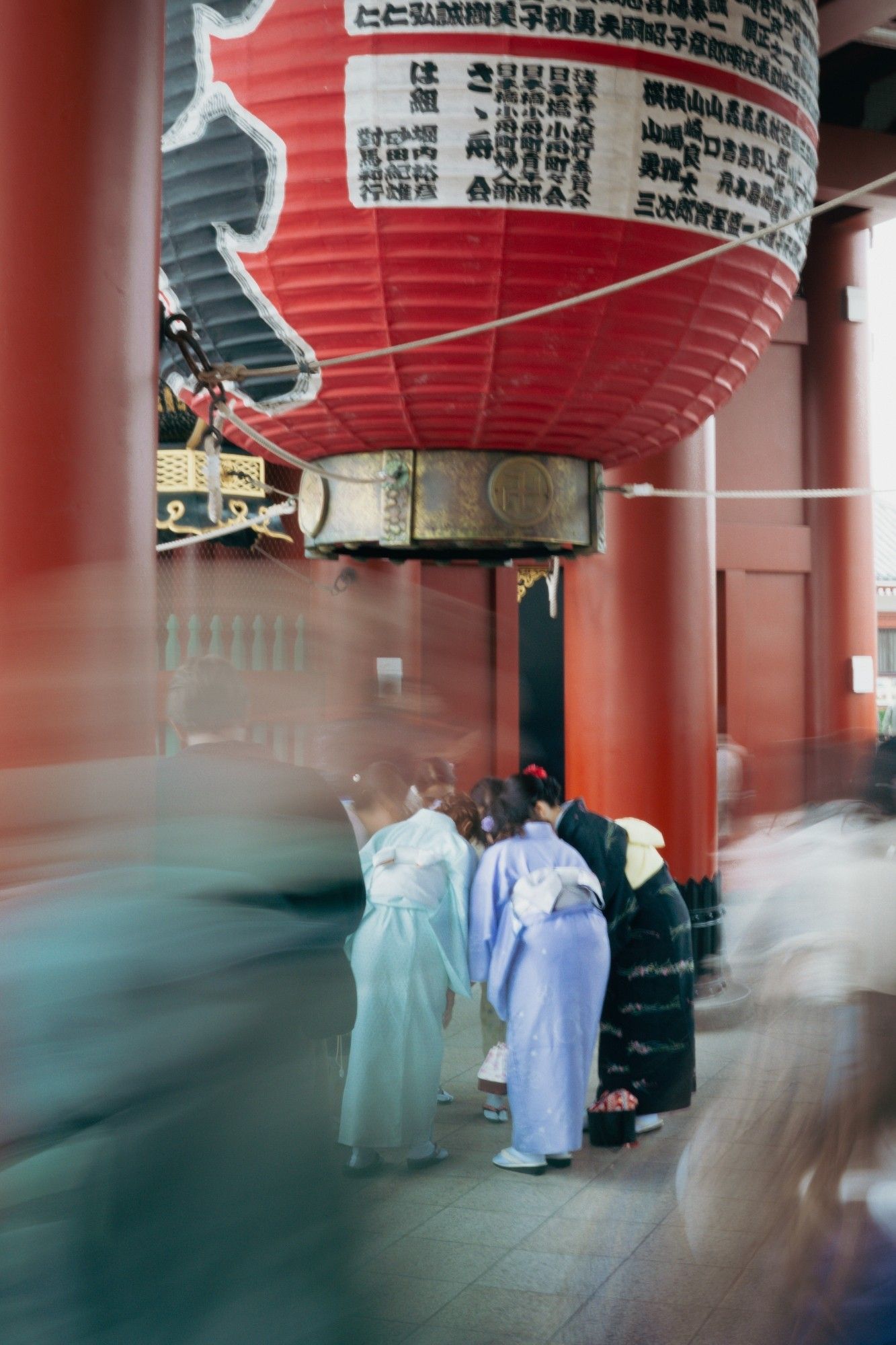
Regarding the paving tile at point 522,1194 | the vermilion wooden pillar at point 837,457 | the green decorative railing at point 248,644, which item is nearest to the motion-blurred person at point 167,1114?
the paving tile at point 522,1194

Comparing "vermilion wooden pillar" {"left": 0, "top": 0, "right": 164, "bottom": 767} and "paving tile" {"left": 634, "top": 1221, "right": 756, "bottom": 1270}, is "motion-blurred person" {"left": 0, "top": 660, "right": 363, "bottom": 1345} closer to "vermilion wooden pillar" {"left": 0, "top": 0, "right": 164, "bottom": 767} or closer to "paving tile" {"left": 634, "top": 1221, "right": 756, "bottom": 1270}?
"vermilion wooden pillar" {"left": 0, "top": 0, "right": 164, "bottom": 767}

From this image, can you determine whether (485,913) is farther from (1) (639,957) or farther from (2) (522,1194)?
(2) (522,1194)

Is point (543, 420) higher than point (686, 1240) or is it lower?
higher

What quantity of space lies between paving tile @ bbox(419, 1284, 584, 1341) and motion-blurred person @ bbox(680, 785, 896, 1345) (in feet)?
1.70

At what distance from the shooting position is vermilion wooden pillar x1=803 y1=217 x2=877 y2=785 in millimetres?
7406

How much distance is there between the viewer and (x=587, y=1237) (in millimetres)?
3455

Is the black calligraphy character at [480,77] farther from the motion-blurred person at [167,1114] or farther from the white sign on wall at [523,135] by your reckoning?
the motion-blurred person at [167,1114]

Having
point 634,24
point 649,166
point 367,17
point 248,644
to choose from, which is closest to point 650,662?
point 248,644

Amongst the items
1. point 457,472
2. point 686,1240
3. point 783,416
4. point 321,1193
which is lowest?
point 686,1240

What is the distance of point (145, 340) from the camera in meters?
1.83

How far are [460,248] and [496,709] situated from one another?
5.30 meters

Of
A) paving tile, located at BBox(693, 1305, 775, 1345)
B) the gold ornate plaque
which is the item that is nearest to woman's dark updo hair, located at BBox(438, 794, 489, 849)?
paving tile, located at BBox(693, 1305, 775, 1345)

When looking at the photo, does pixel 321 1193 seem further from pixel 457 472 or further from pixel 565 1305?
pixel 565 1305

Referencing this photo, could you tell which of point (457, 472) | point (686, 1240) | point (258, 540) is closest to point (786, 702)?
point (258, 540)
